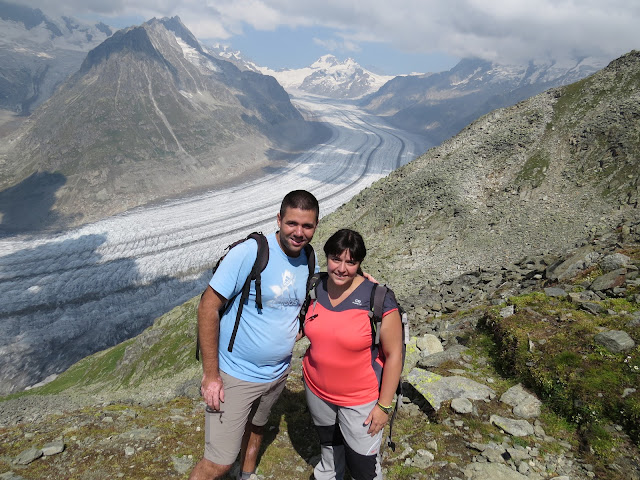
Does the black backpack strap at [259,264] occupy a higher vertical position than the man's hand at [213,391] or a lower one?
higher

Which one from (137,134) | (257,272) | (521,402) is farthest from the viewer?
(137,134)

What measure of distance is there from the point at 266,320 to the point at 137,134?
4667 inches

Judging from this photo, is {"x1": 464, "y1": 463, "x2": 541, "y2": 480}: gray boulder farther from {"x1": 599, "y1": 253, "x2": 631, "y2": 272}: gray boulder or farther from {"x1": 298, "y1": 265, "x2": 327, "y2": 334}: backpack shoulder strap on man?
{"x1": 599, "y1": 253, "x2": 631, "y2": 272}: gray boulder

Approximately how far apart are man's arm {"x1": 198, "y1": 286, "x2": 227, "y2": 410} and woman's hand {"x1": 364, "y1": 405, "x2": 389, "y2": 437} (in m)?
1.67

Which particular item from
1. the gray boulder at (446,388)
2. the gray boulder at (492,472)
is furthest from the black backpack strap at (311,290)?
the gray boulder at (446,388)

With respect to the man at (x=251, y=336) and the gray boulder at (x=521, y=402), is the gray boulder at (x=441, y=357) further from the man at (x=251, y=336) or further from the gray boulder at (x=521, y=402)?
the man at (x=251, y=336)

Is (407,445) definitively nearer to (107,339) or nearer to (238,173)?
(107,339)

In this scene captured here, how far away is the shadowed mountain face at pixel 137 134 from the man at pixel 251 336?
281ft

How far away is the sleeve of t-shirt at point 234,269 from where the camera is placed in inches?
142

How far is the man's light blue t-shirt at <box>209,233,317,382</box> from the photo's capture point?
3844 mm

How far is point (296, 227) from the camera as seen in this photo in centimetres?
374

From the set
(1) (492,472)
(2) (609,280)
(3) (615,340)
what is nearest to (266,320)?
(1) (492,472)

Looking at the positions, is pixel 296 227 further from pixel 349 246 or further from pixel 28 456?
pixel 28 456

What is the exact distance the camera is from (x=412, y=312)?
14.4 metres
